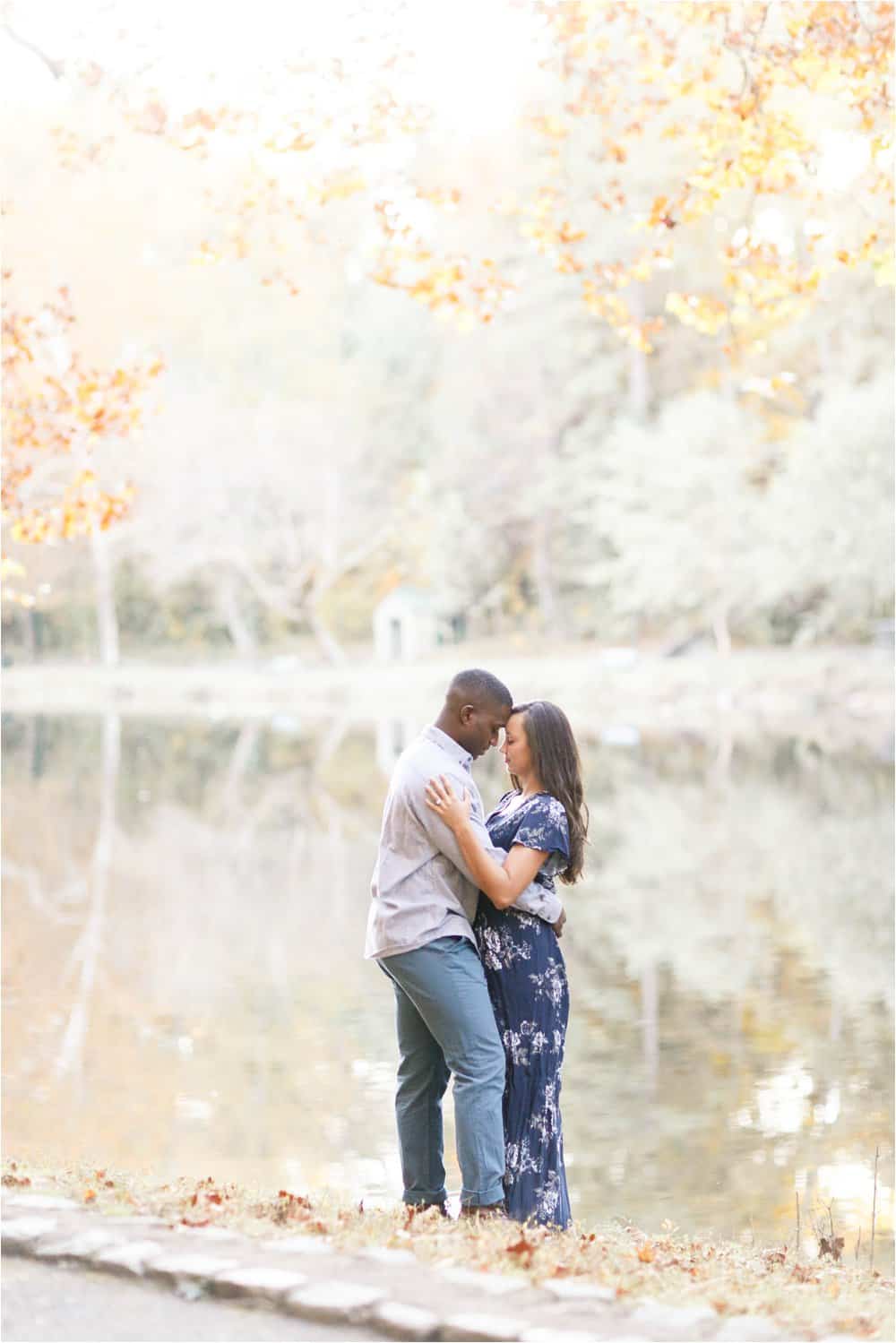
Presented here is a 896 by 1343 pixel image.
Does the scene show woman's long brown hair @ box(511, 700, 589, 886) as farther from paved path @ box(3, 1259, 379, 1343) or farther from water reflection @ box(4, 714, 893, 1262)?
water reflection @ box(4, 714, 893, 1262)

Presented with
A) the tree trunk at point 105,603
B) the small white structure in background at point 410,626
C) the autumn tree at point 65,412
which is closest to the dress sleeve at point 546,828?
the autumn tree at point 65,412

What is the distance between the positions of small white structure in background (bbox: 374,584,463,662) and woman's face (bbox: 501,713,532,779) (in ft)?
152

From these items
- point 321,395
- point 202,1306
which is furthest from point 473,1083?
point 321,395

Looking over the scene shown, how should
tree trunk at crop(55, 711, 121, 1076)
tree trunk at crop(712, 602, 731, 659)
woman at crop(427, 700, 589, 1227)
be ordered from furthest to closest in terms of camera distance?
tree trunk at crop(712, 602, 731, 659), tree trunk at crop(55, 711, 121, 1076), woman at crop(427, 700, 589, 1227)

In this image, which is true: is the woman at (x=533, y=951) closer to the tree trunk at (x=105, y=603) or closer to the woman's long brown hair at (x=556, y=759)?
the woman's long brown hair at (x=556, y=759)

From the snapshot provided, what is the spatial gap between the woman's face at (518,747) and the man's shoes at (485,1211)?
3.90 feet

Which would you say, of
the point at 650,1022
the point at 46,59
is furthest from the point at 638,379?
the point at 46,59

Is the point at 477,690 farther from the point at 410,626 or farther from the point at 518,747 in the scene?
the point at 410,626

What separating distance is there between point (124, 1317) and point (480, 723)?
1822mm

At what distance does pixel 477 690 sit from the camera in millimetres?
4875

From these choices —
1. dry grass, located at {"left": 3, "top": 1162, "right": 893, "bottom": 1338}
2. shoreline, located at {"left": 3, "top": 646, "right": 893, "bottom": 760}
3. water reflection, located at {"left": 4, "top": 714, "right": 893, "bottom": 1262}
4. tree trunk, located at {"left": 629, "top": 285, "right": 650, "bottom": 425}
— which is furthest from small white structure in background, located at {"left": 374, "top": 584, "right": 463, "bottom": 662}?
dry grass, located at {"left": 3, "top": 1162, "right": 893, "bottom": 1338}

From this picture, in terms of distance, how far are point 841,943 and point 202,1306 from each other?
1026cm

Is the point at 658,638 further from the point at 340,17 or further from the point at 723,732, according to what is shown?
the point at 340,17

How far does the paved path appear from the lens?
3.67 meters
